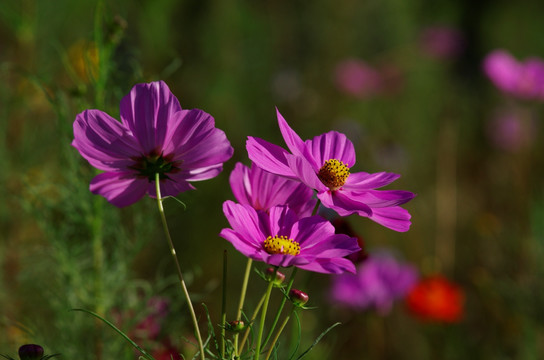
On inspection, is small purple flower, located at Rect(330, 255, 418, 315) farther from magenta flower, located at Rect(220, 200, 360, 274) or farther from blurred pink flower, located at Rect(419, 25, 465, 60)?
blurred pink flower, located at Rect(419, 25, 465, 60)

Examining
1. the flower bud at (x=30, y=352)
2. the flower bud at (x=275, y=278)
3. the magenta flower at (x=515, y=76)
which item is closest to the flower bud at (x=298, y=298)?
→ the flower bud at (x=275, y=278)

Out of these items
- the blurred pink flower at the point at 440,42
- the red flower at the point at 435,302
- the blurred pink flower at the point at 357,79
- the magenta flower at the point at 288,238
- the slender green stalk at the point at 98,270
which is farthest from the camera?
the blurred pink flower at the point at 440,42

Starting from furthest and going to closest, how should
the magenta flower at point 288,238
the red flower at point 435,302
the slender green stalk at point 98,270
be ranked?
the red flower at point 435,302
the slender green stalk at point 98,270
the magenta flower at point 288,238

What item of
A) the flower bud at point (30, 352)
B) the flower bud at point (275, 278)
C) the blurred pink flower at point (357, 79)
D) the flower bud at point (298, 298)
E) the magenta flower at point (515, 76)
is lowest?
the blurred pink flower at point (357, 79)

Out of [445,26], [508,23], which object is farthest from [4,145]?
[508,23]

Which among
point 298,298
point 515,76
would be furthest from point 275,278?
point 515,76

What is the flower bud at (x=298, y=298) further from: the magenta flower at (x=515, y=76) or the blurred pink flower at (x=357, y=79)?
the blurred pink flower at (x=357, y=79)

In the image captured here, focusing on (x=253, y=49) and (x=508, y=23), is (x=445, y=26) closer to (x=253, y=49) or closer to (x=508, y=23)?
(x=508, y=23)
